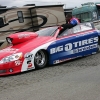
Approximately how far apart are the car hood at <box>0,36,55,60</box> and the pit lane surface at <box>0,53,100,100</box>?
69cm

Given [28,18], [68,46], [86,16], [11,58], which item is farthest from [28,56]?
[86,16]

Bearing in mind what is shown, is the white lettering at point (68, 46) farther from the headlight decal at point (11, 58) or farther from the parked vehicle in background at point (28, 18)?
the parked vehicle in background at point (28, 18)

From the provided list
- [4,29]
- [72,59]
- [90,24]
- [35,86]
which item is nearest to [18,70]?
[35,86]

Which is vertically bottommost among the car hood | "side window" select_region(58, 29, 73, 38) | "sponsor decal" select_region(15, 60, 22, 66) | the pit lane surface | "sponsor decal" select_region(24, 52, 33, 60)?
the pit lane surface

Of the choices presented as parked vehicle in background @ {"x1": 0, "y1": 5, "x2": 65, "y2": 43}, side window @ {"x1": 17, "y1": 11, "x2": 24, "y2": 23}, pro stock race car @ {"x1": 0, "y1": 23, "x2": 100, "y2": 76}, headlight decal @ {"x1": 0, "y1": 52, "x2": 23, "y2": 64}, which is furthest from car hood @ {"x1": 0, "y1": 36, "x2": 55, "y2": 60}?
side window @ {"x1": 17, "y1": 11, "x2": 24, "y2": 23}

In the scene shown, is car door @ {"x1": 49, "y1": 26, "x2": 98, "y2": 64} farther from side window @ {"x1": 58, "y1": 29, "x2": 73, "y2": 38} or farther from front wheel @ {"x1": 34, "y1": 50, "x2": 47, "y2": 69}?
front wheel @ {"x1": 34, "y1": 50, "x2": 47, "y2": 69}

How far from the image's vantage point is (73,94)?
476 centimetres

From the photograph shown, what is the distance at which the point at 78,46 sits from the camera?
28.1 feet

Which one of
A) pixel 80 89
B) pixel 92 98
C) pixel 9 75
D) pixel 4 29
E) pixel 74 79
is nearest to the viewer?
pixel 92 98

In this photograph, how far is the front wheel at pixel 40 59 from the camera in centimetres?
747

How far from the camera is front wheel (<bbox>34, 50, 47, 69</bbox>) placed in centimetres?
747

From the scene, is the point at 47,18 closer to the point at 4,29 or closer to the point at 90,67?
the point at 4,29

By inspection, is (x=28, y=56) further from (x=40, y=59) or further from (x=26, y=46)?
(x=40, y=59)

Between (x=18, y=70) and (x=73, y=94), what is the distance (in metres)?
2.63
